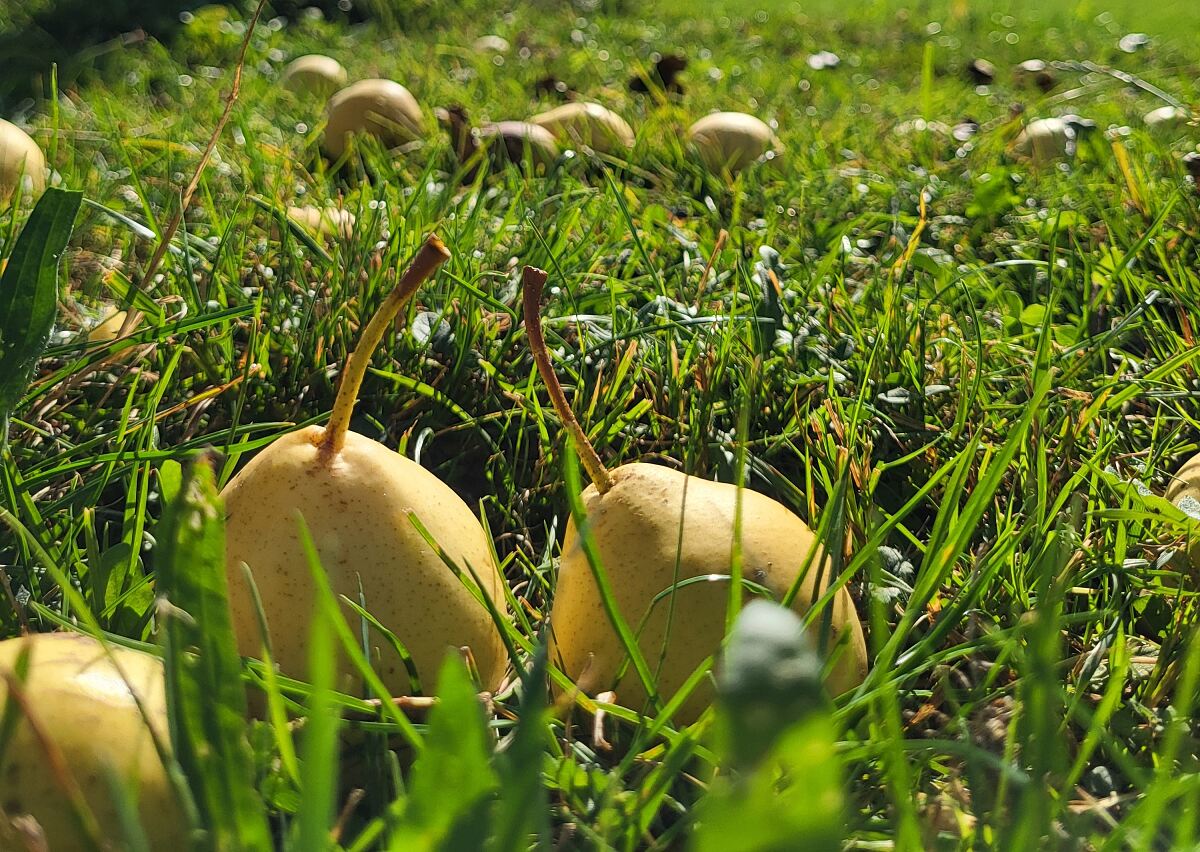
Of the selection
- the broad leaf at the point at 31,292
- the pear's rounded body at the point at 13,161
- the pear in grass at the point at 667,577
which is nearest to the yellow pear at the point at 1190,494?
the pear in grass at the point at 667,577

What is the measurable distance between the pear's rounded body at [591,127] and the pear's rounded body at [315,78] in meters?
1.20

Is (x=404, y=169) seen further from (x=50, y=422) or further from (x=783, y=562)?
(x=783, y=562)

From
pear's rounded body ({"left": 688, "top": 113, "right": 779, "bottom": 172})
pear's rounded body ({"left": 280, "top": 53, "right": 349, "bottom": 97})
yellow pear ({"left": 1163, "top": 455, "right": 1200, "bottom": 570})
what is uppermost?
pear's rounded body ({"left": 688, "top": 113, "right": 779, "bottom": 172})

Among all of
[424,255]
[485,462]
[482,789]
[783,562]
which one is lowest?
[485,462]

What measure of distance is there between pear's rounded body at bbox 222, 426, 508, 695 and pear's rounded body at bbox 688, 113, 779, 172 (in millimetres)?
2021

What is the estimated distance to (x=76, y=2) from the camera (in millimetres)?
5465

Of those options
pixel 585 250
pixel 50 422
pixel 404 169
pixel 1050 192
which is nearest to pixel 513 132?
pixel 404 169

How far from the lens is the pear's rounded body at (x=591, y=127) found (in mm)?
3033

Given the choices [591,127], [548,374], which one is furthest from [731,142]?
[548,374]

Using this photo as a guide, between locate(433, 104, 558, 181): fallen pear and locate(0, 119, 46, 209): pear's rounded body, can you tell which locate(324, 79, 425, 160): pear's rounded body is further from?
locate(0, 119, 46, 209): pear's rounded body

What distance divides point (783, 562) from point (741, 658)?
68cm

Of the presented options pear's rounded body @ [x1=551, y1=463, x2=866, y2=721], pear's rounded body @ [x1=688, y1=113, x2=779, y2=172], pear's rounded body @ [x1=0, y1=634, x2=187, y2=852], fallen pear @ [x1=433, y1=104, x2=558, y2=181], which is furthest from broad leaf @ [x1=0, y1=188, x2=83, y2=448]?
pear's rounded body @ [x1=688, y1=113, x2=779, y2=172]

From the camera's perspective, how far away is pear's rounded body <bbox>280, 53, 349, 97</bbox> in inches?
155

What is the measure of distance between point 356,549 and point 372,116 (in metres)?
2.25
